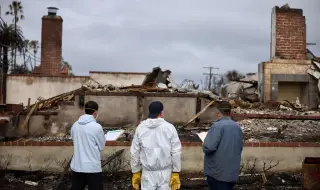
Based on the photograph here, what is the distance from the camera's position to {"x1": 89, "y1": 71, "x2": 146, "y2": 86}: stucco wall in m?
17.4

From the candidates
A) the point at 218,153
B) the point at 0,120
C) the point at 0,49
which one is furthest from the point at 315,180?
the point at 0,49

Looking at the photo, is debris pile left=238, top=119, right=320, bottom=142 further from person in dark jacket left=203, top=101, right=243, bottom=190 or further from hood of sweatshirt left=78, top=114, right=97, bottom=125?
hood of sweatshirt left=78, top=114, right=97, bottom=125

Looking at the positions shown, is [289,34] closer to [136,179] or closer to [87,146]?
[87,146]

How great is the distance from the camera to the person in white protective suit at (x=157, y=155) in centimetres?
464

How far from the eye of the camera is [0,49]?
71.7 feet

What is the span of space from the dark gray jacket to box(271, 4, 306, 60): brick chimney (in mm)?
9071

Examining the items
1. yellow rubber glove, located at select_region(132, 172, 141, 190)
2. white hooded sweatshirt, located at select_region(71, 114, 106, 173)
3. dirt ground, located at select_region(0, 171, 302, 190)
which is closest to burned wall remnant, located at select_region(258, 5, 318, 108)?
dirt ground, located at select_region(0, 171, 302, 190)

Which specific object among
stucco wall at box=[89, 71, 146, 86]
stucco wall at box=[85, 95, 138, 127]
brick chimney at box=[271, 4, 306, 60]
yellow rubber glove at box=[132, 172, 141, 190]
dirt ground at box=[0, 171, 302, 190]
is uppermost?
brick chimney at box=[271, 4, 306, 60]

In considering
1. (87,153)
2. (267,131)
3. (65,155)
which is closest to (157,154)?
(87,153)

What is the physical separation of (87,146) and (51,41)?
577 inches

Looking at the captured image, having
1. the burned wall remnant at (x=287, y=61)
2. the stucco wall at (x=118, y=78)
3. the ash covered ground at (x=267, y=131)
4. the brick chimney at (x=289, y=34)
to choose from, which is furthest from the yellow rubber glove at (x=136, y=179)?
the stucco wall at (x=118, y=78)

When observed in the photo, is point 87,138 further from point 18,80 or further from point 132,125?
point 18,80

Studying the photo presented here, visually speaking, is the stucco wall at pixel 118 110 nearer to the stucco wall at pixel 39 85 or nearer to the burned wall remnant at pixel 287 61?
the burned wall remnant at pixel 287 61

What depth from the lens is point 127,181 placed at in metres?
7.95
